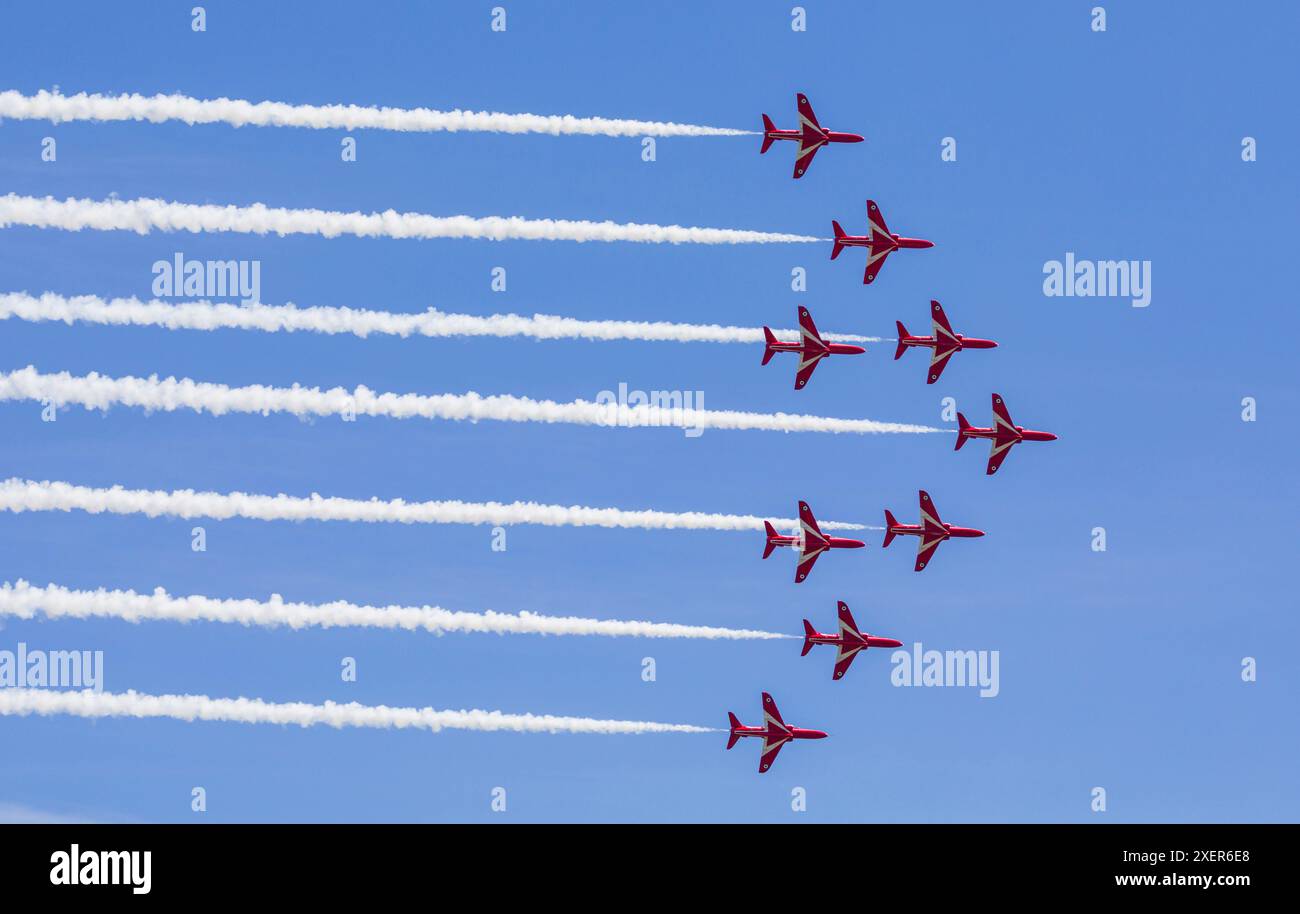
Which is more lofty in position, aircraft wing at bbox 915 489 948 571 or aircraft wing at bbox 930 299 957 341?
aircraft wing at bbox 930 299 957 341

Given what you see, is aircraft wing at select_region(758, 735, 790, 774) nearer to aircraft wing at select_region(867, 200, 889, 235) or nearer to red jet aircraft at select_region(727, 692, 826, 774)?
red jet aircraft at select_region(727, 692, 826, 774)

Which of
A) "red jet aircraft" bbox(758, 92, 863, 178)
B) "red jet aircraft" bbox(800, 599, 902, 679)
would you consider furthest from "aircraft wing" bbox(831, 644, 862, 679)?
"red jet aircraft" bbox(758, 92, 863, 178)

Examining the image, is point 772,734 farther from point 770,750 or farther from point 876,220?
point 876,220

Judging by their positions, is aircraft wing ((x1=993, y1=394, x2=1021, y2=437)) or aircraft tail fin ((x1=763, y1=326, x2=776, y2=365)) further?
aircraft wing ((x1=993, y1=394, x2=1021, y2=437))

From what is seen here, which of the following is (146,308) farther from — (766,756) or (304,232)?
(766,756)

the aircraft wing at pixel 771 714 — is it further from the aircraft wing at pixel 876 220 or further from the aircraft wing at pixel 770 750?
the aircraft wing at pixel 876 220

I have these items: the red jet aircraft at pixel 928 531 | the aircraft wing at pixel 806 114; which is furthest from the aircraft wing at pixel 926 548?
the aircraft wing at pixel 806 114

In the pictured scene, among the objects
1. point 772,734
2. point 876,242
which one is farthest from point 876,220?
point 772,734
